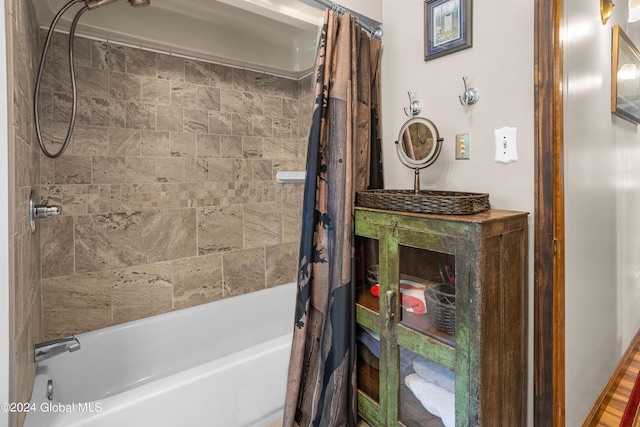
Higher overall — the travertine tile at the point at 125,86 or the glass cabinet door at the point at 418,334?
the travertine tile at the point at 125,86

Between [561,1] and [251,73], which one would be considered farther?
[251,73]

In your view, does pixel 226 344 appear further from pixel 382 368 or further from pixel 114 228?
pixel 382 368

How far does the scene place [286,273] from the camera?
2.78 m

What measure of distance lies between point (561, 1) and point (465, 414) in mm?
1395

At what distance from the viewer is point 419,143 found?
1368 millimetres

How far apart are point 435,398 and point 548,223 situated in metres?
0.72

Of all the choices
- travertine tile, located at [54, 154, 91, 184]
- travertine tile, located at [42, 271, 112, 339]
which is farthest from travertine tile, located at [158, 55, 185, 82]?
travertine tile, located at [42, 271, 112, 339]

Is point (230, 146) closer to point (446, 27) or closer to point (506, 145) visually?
point (446, 27)

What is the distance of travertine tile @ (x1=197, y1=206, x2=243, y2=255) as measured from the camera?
234cm

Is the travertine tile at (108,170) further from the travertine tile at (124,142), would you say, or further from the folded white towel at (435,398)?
the folded white towel at (435,398)

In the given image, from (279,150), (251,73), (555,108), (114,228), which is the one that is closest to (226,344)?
(114,228)

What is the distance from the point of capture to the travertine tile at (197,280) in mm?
2254

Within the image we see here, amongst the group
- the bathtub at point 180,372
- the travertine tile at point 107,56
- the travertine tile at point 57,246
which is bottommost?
the bathtub at point 180,372

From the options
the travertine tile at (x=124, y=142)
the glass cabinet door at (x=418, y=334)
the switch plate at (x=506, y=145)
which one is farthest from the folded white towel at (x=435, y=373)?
the travertine tile at (x=124, y=142)
